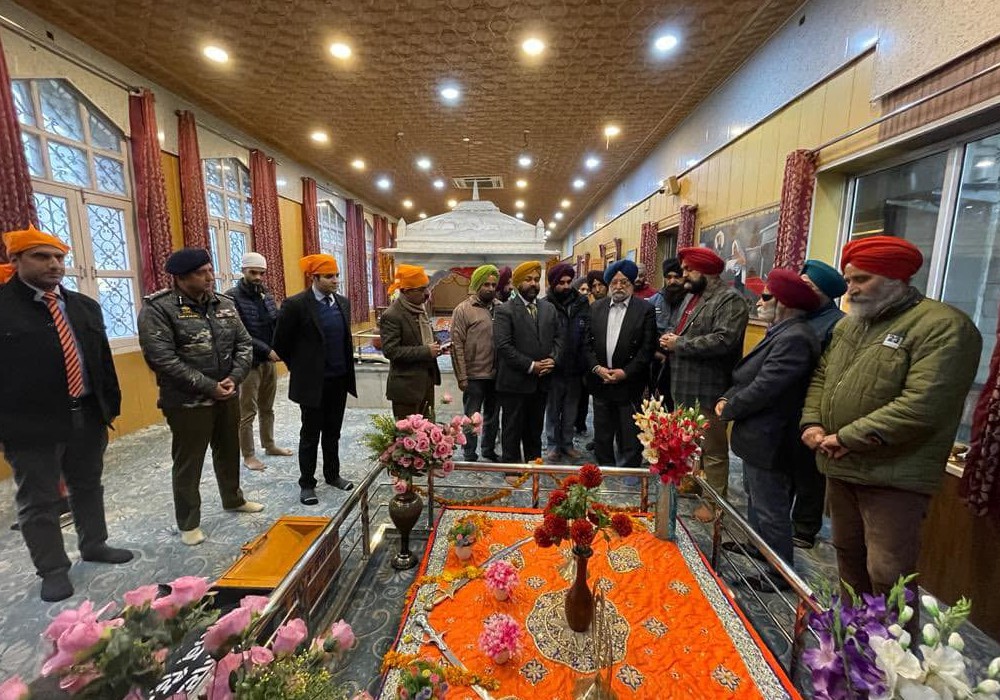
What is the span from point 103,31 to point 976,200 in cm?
627

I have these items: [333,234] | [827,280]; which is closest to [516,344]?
[827,280]

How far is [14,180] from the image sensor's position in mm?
3098

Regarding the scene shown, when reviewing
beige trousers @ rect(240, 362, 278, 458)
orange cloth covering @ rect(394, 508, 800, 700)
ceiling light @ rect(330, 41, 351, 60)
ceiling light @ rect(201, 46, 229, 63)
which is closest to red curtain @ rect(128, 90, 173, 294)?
ceiling light @ rect(201, 46, 229, 63)

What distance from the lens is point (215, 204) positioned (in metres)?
5.77

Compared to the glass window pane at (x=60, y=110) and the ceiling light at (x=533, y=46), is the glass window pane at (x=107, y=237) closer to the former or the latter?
the glass window pane at (x=60, y=110)

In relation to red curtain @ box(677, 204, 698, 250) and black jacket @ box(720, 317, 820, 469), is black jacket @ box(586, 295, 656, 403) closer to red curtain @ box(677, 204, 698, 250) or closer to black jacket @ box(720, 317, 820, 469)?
black jacket @ box(720, 317, 820, 469)

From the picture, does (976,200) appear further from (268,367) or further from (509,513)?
(268,367)

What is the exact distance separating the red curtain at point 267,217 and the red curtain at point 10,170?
3.17m

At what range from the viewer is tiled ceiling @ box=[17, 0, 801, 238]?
328 centimetres

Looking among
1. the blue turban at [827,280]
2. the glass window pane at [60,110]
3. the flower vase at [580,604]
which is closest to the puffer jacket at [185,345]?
the flower vase at [580,604]

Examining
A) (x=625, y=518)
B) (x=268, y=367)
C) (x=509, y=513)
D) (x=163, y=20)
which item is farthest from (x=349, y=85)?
(x=625, y=518)

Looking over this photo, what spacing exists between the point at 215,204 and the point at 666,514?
6.59 m

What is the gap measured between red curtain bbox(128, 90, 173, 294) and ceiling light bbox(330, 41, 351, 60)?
84.1 inches

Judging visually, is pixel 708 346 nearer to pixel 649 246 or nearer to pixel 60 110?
pixel 649 246
